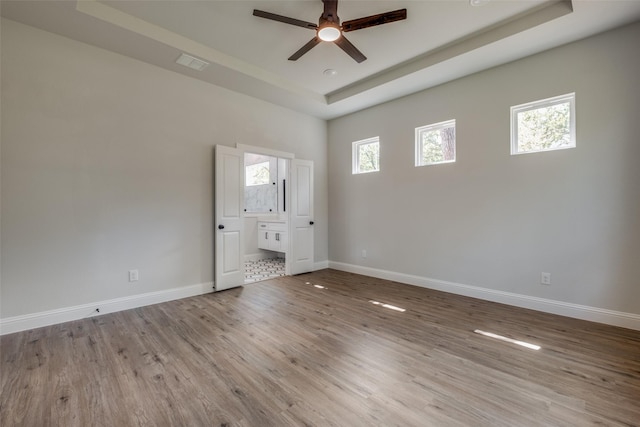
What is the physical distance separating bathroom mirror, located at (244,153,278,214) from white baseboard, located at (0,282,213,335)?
3.57 metres

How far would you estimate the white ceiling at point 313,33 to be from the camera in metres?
2.73

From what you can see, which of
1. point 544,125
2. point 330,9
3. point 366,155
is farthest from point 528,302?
point 330,9

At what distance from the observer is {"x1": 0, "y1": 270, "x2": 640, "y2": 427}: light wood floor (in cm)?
165

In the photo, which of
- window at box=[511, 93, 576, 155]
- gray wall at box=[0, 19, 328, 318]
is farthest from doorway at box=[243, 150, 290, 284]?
window at box=[511, 93, 576, 155]

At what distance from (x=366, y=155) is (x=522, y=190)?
2.60m

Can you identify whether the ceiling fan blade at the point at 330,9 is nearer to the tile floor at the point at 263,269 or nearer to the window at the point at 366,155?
the window at the point at 366,155

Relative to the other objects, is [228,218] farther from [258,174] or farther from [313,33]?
[258,174]

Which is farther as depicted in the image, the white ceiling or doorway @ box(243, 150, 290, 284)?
doorway @ box(243, 150, 290, 284)

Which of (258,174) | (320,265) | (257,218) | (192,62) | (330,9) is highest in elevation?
(192,62)

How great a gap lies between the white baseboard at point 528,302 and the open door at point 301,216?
4.57ft

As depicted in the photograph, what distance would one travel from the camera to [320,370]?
2.10 meters

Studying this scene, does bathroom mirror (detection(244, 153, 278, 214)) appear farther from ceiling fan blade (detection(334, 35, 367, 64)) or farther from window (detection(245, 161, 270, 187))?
ceiling fan blade (detection(334, 35, 367, 64))

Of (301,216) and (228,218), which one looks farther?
(301,216)

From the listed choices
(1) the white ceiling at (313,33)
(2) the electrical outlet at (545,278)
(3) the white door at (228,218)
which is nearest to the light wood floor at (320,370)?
(2) the electrical outlet at (545,278)
